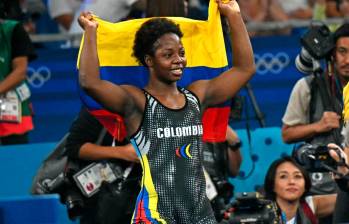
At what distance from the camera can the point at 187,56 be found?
8.48 m

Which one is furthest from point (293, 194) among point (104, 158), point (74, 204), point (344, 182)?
point (74, 204)

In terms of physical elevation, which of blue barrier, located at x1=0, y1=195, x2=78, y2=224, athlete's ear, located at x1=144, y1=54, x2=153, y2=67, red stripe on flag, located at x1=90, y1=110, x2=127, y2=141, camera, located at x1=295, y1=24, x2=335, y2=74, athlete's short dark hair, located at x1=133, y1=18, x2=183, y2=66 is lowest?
blue barrier, located at x1=0, y1=195, x2=78, y2=224

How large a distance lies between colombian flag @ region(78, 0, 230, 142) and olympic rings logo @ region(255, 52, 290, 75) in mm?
4176

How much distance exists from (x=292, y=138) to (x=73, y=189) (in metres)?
1.73

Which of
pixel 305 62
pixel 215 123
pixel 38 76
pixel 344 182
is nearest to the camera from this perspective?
pixel 215 123

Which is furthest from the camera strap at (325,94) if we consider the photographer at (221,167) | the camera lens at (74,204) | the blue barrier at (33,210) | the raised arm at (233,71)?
the blue barrier at (33,210)

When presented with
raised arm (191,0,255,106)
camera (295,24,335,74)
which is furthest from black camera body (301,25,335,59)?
raised arm (191,0,255,106)

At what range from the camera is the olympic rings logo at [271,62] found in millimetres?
12602

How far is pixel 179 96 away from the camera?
7.84m

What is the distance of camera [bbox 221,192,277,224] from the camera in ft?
29.4

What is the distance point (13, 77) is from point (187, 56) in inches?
107

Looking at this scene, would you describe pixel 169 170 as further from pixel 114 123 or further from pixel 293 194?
pixel 293 194

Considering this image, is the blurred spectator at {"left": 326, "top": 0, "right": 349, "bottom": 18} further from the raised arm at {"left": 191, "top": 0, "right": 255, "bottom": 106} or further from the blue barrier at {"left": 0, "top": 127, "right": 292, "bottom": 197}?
the raised arm at {"left": 191, "top": 0, "right": 255, "bottom": 106}

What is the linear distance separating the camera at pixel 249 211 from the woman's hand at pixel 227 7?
1.47 meters
